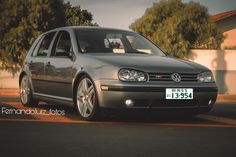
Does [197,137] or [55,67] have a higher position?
[55,67]

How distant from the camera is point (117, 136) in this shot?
6590 mm

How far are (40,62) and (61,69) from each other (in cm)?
110

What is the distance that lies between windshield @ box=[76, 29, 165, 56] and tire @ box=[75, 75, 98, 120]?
0.71 m

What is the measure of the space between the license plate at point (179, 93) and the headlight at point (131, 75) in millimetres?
389

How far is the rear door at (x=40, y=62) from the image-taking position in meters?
9.70

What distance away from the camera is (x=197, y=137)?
261 inches

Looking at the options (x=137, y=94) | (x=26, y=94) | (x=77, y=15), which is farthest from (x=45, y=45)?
(x=77, y=15)

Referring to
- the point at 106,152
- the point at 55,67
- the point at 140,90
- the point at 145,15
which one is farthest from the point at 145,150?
the point at 145,15

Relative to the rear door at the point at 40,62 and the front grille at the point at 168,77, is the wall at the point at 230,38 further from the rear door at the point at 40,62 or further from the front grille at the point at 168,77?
the front grille at the point at 168,77

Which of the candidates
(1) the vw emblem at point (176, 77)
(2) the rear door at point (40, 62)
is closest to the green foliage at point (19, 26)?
(2) the rear door at point (40, 62)

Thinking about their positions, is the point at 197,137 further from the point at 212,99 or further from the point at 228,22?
the point at 228,22

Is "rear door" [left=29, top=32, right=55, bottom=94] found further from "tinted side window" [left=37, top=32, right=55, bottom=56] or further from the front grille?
the front grille

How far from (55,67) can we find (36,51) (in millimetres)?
1570

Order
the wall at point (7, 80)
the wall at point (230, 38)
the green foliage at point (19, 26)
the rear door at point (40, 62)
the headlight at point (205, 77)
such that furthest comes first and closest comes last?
the wall at point (230, 38)
the green foliage at point (19, 26)
the wall at point (7, 80)
the rear door at point (40, 62)
the headlight at point (205, 77)
